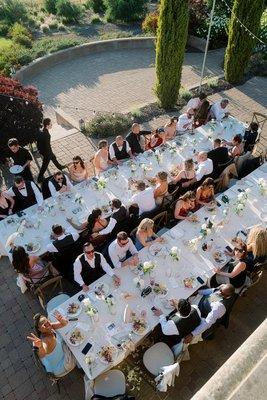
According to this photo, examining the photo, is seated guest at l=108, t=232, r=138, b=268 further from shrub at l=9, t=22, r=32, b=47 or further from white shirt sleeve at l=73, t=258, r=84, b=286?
shrub at l=9, t=22, r=32, b=47

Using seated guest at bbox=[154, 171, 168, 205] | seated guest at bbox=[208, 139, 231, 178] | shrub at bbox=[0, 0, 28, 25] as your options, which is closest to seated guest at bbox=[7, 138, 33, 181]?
seated guest at bbox=[154, 171, 168, 205]

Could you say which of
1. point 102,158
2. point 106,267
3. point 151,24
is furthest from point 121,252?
point 151,24

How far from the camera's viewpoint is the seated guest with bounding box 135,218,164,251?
22.5 feet

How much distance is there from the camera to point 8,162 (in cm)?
1044

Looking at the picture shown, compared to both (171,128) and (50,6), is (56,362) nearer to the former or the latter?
(171,128)

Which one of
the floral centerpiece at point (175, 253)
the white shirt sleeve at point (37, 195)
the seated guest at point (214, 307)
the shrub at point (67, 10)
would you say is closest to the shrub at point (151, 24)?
the shrub at point (67, 10)

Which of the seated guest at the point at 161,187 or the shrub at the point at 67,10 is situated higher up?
the shrub at the point at 67,10

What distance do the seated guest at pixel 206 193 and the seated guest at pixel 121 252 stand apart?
1960 mm

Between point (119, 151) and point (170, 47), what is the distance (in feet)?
16.1

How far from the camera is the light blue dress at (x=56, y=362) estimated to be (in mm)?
5492

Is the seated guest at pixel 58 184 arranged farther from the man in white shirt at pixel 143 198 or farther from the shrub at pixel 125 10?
the shrub at pixel 125 10

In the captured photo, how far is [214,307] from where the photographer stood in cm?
591

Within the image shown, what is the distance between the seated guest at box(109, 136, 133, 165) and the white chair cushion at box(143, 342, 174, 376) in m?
4.65

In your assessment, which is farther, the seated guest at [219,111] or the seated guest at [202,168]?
the seated guest at [219,111]
